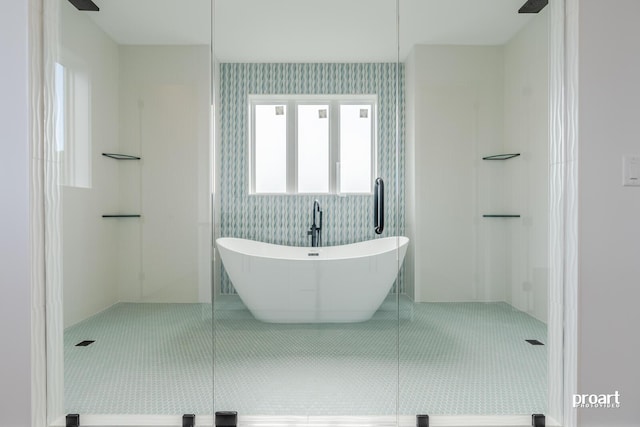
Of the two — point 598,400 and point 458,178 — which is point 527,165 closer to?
point 458,178

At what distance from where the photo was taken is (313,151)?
1782 millimetres

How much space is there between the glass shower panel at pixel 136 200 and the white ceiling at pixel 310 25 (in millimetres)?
11

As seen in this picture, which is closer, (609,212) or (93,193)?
(609,212)

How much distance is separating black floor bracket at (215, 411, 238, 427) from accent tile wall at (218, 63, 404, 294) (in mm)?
576

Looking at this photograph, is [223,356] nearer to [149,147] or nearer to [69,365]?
[69,365]

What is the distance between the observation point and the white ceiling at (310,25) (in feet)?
5.80

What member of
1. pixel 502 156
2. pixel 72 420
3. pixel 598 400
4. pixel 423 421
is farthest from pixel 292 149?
pixel 598 400

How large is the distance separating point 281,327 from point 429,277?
0.82 m

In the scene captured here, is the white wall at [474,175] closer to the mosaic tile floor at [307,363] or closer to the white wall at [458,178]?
the white wall at [458,178]

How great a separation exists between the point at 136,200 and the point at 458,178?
1.66 m

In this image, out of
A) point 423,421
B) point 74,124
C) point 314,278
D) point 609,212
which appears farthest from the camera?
point 314,278

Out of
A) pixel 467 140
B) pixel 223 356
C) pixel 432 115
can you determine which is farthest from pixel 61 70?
pixel 467 140

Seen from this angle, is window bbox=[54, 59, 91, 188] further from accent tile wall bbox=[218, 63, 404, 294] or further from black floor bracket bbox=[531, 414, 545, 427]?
black floor bracket bbox=[531, 414, 545, 427]

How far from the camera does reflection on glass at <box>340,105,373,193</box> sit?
178 cm
